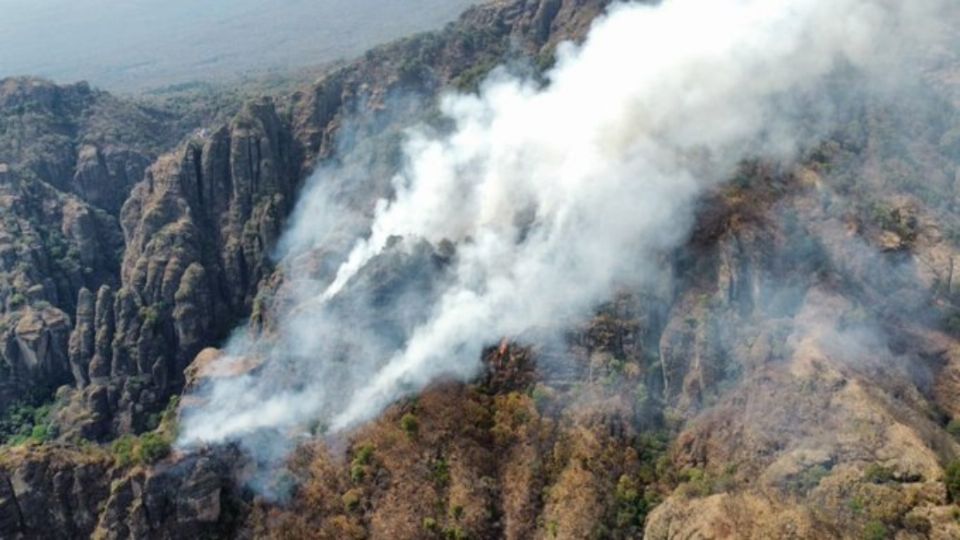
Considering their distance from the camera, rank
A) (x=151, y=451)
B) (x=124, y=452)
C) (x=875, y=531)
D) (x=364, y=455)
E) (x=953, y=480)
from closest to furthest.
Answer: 1. (x=875, y=531)
2. (x=953, y=480)
3. (x=151, y=451)
4. (x=124, y=452)
5. (x=364, y=455)

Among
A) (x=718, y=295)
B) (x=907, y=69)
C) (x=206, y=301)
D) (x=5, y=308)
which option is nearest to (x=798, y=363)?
(x=718, y=295)

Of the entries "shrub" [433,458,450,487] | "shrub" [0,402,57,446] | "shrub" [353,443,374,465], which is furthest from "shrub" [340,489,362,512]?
"shrub" [0,402,57,446]

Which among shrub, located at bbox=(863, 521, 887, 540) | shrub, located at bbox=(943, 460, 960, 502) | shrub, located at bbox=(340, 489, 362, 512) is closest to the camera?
shrub, located at bbox=(863, 521, 887, 540)

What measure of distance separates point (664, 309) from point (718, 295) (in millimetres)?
3377

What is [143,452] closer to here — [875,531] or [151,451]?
[151,451]

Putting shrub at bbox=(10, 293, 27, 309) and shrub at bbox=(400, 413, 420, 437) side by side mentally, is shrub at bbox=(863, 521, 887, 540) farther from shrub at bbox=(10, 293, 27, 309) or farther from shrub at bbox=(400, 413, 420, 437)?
shrub at bbox=(10, 293, 27, 309)

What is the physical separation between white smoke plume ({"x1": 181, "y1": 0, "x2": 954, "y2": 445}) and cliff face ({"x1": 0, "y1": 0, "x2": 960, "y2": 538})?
1890 millimetres

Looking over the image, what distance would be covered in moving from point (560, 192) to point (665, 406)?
60.1 ft

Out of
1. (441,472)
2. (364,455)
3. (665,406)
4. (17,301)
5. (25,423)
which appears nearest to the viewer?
(441,472)

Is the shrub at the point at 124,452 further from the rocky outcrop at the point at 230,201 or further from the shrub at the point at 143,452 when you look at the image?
the rocky outcrop at the point at 230,201

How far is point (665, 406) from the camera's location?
179 feet

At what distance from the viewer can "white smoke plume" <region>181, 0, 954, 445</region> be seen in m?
59.6

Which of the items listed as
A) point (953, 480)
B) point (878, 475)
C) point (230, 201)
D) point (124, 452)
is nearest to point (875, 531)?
point (878, 475)

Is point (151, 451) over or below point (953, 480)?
over
